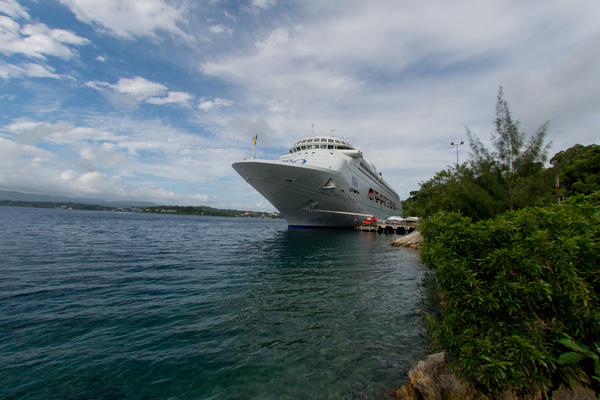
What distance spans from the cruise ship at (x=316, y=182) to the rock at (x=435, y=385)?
27.4 meters

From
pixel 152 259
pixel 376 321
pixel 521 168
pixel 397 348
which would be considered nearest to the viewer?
pixel 397 348

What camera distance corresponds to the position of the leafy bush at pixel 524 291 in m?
2.93

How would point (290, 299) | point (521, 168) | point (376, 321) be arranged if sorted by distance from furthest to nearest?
point (521, 168), point (290, 299), point (376, 321)

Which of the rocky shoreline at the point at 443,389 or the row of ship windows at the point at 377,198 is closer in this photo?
the rocky shoreline at the point at 443,389

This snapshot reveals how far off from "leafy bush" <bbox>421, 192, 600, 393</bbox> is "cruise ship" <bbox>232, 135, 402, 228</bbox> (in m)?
27.6

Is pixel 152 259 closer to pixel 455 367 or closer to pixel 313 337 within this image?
pixel 313 337

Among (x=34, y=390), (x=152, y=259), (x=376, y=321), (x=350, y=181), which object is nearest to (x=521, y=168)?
(x=376, y=321)

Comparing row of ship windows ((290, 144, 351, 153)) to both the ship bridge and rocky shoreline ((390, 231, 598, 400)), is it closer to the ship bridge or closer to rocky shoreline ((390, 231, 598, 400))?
the ship bridge

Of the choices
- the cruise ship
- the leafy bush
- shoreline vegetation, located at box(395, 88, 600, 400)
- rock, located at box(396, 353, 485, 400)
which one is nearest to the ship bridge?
the cruise ship

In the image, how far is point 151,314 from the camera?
7297mm

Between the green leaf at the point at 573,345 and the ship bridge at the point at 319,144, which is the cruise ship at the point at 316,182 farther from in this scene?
the green leaf at the point at 573,345

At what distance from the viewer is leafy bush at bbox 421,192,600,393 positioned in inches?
115

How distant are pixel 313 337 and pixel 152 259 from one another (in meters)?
13.4

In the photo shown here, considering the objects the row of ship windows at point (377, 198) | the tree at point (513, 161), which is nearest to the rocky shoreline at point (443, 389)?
the tree at point (513, 161)
